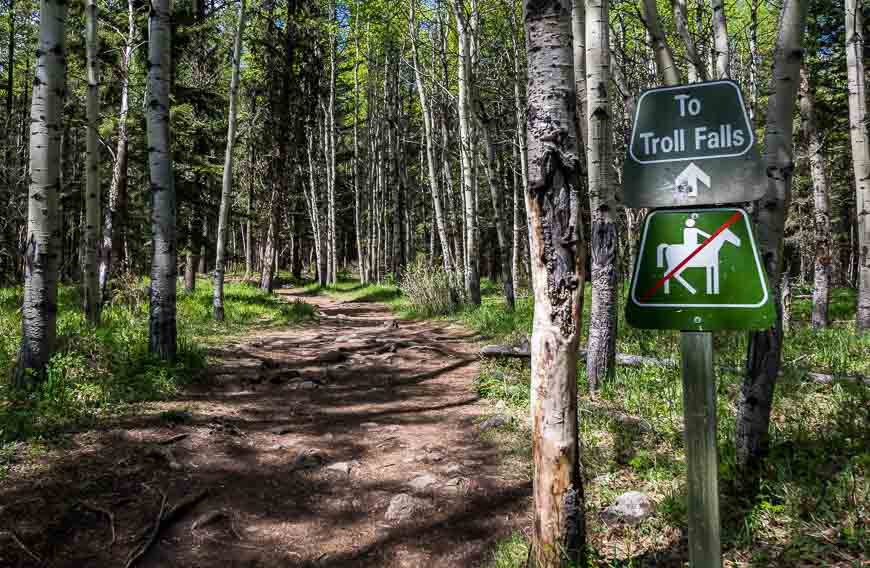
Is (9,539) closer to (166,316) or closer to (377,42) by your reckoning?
(166,316)

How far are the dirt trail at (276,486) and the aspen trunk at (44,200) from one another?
1.44 metres

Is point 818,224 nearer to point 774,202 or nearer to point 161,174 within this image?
point 774,202

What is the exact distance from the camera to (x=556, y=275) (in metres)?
2.54

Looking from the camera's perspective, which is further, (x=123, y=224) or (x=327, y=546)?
(x=123, y=224)

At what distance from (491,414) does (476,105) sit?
12186mm

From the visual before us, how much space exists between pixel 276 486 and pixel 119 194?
10455mm

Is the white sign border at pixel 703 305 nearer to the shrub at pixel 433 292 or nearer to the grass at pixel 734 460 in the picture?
the grass at pixel 734 460

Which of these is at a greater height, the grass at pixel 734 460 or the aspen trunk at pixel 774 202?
the aspen trunk at pixel 774 202

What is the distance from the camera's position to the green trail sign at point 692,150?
1817mm

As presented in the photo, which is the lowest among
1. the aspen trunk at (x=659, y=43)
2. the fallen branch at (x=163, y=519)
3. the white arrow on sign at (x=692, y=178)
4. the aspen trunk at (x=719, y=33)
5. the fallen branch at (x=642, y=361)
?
the fallen branch at (x=163, y=519)

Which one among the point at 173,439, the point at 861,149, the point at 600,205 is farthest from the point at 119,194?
the point at 861,149

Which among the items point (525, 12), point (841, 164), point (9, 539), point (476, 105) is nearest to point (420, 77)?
point (476, 105)

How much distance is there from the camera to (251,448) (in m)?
4.77

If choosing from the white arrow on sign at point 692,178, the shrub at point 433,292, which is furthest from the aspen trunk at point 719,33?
the shrub at point 433,292
